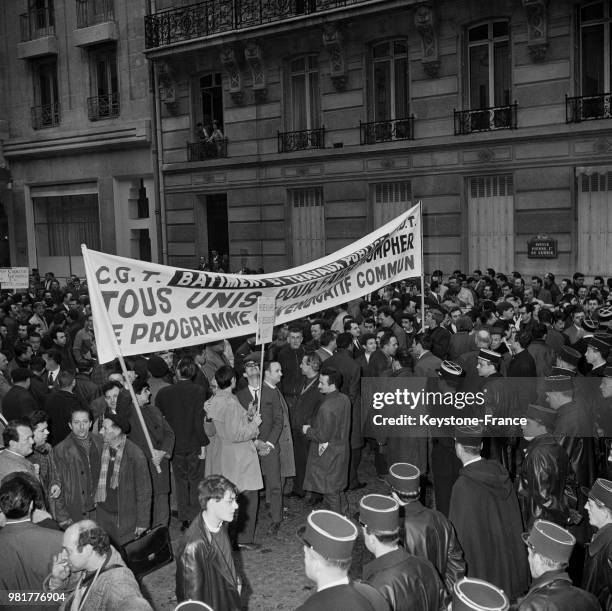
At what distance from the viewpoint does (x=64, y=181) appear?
29531mm

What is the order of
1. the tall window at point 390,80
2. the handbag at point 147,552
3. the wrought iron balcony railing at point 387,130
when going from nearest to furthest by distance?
the handbag at point 147,552
the wrought iron balcony railing at point 387,130
the tall window at point 390,80

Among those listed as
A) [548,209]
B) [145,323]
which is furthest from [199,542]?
[548,209]

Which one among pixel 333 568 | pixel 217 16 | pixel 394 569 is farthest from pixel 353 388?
pixel 217 16

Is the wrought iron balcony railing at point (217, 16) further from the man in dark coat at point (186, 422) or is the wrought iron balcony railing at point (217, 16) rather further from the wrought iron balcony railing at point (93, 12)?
the man in dark coat at point (186, 422)

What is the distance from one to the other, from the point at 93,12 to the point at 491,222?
1666 cm

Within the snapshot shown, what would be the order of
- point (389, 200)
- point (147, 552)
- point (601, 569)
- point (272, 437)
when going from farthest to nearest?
point (389, 200)
point (272, 437)
point (147, 552)
point (601, 569)

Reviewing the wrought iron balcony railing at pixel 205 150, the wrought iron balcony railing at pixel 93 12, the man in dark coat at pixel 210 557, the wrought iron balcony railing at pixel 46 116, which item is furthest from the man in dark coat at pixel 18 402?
the wrought iron balcony railing at pixel 46 116

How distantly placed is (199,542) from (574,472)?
347cm

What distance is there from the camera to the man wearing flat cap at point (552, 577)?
3850 mm

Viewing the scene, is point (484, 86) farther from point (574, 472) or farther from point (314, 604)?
point (314, 604)

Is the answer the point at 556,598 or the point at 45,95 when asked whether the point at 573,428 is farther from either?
the point at 45,95

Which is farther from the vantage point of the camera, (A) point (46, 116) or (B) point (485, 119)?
(A) point (46, 116)

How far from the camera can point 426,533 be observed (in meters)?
4.88

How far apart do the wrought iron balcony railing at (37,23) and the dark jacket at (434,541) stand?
28.4 m
